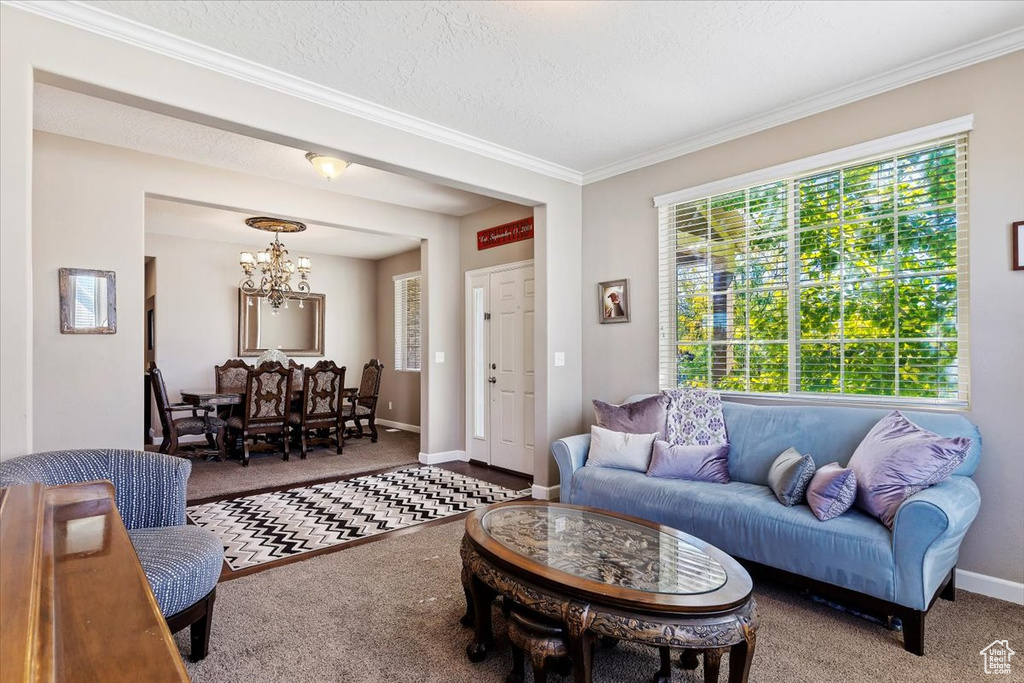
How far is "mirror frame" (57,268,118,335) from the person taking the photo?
3586 millimetres

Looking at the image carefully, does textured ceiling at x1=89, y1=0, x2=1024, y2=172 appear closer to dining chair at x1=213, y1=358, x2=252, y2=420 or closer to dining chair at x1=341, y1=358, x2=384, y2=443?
dining chair at x1=341, y1=358, x2=384, y2=443

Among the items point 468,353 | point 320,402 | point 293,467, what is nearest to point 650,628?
point 468,353

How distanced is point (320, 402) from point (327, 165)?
3.02 m

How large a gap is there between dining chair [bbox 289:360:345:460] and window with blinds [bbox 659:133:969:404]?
3.83 meters

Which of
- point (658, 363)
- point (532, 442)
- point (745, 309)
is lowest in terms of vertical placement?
point (532, 442)

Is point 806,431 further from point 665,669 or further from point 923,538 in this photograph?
point 665,669

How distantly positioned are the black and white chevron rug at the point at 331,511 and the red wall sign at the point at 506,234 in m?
2.28

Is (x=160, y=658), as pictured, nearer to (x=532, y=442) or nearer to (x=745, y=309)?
(x=745, y=309)

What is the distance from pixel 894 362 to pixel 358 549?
3222mm

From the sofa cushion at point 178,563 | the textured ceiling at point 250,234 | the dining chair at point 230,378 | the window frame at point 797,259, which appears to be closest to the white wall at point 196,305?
the textured ceiling at point 250,234

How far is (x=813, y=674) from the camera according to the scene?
6.38ft

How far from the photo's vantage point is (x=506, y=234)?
17.0 ft

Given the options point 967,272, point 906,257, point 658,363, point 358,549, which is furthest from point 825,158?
point 358,549

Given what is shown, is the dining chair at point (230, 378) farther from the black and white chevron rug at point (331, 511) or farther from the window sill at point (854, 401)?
the window sill at point (854, 401)
